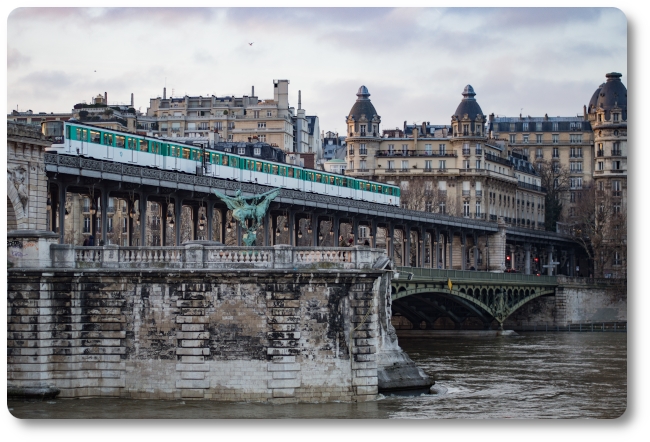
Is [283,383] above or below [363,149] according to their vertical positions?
below

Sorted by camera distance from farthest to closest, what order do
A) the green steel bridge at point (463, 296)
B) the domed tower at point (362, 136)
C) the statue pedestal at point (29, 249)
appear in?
the domed tower at point (362, 136), the green steel bridge at point (463, 296), the statue pedestal at point (29, 249)

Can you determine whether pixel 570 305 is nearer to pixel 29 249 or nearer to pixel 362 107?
pixel 362 107

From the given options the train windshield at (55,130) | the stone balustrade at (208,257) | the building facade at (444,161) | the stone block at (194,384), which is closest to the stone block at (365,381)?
the stone balustrade at (208,257)

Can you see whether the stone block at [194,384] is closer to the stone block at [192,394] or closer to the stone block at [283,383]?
the stone block at [192,394]

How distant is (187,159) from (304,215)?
42.8 ft

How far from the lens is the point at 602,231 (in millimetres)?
92000

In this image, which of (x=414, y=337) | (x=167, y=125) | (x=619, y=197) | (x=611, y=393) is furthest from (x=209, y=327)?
(x=167, y=125)

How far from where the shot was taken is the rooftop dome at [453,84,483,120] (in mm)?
118625

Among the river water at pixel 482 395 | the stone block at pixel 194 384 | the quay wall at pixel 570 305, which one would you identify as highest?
the quay wall at pixel 570 305

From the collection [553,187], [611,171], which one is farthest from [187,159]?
[553,187]

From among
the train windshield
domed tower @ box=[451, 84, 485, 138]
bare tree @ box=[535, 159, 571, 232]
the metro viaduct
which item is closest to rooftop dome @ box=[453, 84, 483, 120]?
domed tower @ box=[451, 84, 485, 138]

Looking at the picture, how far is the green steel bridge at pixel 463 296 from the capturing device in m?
72.5

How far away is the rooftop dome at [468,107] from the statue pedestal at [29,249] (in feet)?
269

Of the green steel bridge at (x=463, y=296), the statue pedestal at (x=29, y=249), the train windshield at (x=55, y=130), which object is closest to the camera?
the statue pedestal at (x=29, y=249)
